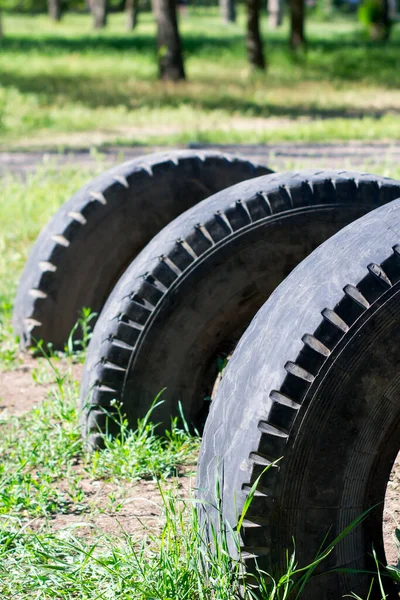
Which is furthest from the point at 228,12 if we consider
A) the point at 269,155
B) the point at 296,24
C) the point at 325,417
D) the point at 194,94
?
the point at 325,417

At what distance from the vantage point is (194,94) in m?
21.7

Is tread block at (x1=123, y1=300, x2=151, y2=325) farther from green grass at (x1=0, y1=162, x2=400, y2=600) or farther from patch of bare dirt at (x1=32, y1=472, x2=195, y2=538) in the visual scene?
patch of bare dirt at (x1=32, y1=472, x2=195, y2=538)

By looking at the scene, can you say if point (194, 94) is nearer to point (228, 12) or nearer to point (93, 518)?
point (93, 518)

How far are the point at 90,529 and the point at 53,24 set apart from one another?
5274cm

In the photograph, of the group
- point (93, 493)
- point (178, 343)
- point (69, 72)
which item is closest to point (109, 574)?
point (93, 493)

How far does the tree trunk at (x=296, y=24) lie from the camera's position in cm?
3080

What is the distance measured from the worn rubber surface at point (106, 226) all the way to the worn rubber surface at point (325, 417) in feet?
7.99

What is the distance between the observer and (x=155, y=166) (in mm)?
5051

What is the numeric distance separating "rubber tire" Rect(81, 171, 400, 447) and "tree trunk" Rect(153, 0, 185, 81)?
18721mm

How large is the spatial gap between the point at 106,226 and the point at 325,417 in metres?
2.80

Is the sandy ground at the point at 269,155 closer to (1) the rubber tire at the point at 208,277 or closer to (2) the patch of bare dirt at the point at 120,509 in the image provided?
(1) the rubber tire at the point at 208,277

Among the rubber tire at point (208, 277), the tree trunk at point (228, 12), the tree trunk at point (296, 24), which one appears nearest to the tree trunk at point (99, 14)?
the tree trunk at point (228, 12)

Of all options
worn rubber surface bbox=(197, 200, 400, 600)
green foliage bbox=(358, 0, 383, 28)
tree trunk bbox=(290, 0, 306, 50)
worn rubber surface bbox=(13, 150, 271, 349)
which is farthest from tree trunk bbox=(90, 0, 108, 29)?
worn rubber surface bbox=(197, 200, 400, 600)

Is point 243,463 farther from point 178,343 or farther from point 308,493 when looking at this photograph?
point 178,343
